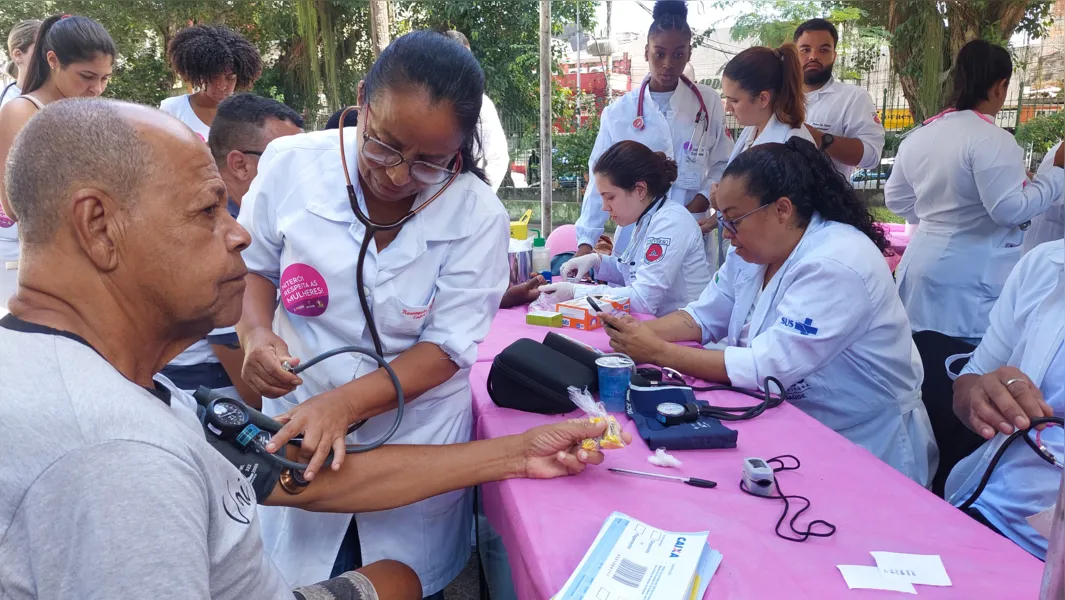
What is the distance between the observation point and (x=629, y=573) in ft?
3.65

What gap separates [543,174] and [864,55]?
22.0 ft

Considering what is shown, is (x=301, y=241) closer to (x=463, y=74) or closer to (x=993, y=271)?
(x=463, y=74)

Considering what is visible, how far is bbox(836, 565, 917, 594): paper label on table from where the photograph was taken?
110 centimetres

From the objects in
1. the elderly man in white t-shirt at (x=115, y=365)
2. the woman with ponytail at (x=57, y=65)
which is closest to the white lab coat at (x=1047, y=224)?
the elderly man in white t-shirt at (x=115, y=365)

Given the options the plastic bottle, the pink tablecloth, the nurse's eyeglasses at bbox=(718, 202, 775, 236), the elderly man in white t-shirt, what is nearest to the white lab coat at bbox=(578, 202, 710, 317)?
the plastic bottle

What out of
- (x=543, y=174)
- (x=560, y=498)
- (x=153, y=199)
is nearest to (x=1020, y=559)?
(x=560, y=498)

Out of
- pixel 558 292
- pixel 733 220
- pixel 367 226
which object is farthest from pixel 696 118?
pixel 367 226

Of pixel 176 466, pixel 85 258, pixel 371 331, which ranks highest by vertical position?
pixel 85 258

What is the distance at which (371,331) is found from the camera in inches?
61.0

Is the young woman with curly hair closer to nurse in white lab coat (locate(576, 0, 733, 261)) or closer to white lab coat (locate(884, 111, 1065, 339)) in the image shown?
nurse in white lab coat (locate(576, 0, 733, 261))

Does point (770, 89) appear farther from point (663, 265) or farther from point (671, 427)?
point (671, 427)

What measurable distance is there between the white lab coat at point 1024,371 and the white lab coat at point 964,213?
166cm

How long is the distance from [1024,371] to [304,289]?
1.73 meters

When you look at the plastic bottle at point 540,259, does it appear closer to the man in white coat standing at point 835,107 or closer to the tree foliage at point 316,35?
the man in white coat standing at point 835,107
